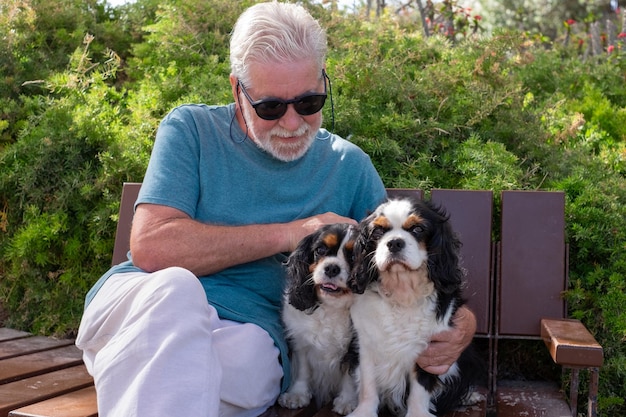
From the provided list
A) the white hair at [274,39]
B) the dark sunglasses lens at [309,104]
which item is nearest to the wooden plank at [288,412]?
the dark sunglasses lens at [309,104]

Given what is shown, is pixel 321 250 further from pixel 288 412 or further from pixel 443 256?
pixel 288 412

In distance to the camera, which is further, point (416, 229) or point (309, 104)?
point (309, 104)

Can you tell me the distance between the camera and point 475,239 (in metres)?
3.34

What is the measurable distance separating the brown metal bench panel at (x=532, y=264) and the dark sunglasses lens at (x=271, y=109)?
112 cm

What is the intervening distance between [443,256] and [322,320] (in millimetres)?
560

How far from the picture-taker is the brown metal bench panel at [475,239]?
3314mm

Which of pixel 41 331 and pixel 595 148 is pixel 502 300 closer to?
pixel 595 148

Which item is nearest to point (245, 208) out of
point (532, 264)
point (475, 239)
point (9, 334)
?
point (475, 239)

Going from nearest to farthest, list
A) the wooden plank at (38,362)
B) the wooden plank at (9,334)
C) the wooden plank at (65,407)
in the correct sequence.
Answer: the wooden plank at (65,407) < the wooden plank at (38,362) < the wooden plank at (9,334)

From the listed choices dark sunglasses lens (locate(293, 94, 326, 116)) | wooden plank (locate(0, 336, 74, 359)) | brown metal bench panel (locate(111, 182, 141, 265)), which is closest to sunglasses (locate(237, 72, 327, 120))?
dark sunglasses lens (locate(293, 94, 326, 116))

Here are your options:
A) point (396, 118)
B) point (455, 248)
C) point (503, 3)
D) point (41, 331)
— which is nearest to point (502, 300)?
point (455, 248)

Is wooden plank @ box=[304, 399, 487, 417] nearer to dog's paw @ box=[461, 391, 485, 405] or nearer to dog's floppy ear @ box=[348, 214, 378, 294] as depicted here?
dog's paw @ box=[461, 391, 485, 405]

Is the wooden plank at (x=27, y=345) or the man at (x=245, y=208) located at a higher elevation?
the man at (x=245, y=208)

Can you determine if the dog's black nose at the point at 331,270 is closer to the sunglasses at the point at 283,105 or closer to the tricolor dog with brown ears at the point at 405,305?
the tricolor dog with brown ears at the point at 405,305
